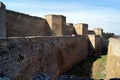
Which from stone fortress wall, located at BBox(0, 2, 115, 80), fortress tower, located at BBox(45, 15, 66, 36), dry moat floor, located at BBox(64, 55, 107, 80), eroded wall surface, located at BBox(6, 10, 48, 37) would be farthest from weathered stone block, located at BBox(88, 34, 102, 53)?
eroded wall surface, located at BBox(6, 10, 48, 37)

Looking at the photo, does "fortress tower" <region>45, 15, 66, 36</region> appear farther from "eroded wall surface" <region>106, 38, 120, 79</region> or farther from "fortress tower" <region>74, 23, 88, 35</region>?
"eroded wall surface" <region>106, 38, 120, 79</region>

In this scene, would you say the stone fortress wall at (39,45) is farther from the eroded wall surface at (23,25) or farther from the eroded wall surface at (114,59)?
the eroded wall surface at (114,59)

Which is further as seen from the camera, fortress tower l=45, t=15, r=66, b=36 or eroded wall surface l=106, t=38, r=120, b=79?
fortress tower l=45, t=15, r=66, b=36

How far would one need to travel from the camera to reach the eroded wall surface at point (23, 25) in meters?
18.0

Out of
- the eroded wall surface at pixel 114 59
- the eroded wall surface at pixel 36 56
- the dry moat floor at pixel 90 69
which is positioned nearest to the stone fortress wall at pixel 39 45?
the eroded wall surface at pixel 36 56

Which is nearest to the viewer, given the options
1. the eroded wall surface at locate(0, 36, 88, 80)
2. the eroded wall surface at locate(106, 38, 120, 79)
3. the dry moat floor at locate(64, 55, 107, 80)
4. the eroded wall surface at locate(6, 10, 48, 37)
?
the eroded wall surface at locate(0, 36, 88, 80)

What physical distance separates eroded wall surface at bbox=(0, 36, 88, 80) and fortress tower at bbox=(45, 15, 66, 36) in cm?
229

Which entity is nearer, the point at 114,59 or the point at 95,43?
the point at 114,59

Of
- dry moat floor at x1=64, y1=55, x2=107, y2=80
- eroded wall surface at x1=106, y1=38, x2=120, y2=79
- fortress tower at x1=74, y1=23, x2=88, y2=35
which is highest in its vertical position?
fortress tower at x1=74, y1=23, x2=88, y2=35

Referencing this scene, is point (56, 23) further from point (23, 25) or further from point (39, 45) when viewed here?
point (39, 45)

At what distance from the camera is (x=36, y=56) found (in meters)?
12.6

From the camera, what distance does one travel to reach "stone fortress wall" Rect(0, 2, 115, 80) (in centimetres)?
959

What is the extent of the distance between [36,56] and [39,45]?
35.4 inches

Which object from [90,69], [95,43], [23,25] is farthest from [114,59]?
[95,43]
